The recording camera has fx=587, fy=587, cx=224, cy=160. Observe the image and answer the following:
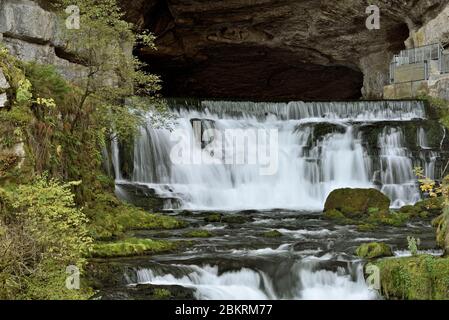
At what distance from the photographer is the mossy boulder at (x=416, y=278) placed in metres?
8.27

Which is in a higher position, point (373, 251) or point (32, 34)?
point (32, 34)

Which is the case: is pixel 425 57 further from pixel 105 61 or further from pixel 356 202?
pixel 105 61

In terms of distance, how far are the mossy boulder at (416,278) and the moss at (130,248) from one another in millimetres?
4113

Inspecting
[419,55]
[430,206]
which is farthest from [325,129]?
[419,55]

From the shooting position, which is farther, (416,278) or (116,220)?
(116,220)

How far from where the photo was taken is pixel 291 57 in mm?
30828

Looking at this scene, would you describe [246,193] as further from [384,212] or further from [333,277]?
[333,277]

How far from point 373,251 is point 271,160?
9.76m

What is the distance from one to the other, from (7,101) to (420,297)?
24.2ft

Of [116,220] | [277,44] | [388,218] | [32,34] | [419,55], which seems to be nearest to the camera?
[116,220]

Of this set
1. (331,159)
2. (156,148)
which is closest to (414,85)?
(331,159)

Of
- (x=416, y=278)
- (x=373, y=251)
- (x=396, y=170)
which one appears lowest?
(x=416, y=278)

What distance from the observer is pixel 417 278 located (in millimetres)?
8406

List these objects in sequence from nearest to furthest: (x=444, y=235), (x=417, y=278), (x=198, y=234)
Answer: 1. (x=417, y=278)
2. (x=444, y=235)
3. (x=198, y=234)
